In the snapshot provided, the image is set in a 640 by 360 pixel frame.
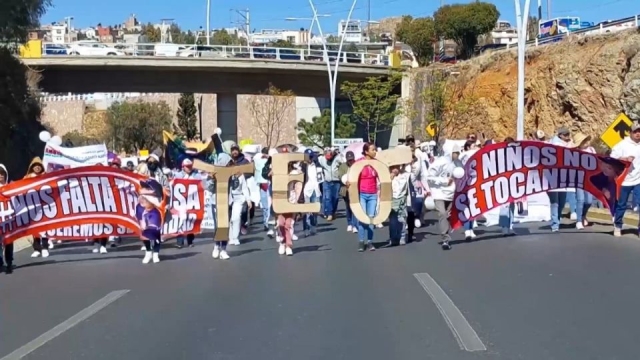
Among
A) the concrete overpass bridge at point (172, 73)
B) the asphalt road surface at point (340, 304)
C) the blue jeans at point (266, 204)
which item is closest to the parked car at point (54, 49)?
the concrete overpass bridge at point (172, 73)

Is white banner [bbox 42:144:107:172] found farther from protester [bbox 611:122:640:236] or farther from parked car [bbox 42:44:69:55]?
parked car [bbox 42:44:69:55]

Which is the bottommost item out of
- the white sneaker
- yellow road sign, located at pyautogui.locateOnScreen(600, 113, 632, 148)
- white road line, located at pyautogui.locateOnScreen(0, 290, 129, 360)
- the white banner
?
the white sneaker

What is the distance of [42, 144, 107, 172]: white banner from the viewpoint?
805 inches

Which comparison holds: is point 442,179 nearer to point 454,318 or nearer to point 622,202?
point 622,202

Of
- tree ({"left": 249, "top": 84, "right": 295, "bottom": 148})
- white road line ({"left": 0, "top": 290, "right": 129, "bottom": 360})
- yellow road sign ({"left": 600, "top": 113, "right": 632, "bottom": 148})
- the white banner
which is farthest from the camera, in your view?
tree ({"left": 249, "top": 84, "right": 295, "bottom": 148})

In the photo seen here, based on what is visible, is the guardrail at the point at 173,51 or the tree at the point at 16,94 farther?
the guardrail at the point at 173,51

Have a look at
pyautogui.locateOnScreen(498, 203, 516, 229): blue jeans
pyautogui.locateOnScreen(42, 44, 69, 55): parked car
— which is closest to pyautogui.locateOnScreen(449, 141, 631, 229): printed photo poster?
pyautogui.locateOnScreen(498, 203, 516, 229): blue jeans

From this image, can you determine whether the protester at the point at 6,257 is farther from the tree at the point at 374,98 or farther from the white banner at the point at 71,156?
the tree at the point at 374,98

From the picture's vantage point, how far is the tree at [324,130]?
63531 mm

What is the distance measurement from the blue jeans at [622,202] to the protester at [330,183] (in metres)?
8.12

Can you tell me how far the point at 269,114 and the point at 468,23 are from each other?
17700mm

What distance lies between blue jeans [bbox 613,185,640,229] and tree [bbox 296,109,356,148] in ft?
154

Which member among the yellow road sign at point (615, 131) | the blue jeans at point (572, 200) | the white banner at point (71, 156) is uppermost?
the yellow road sign at point (615, 131)

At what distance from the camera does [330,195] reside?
23.4 metres
